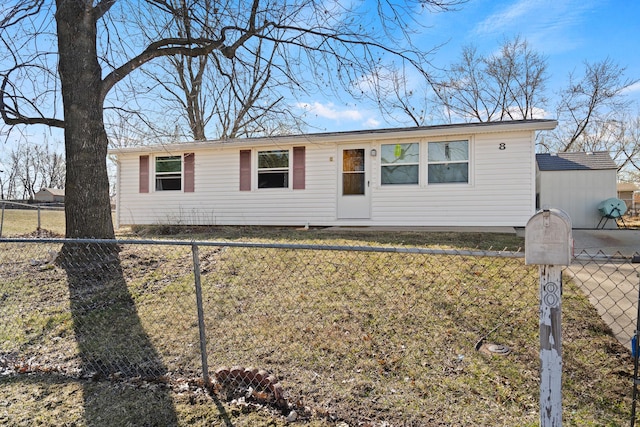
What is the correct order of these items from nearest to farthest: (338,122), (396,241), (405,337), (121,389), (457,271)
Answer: (121,389) < (405,337) < (457,271) < (396,241) < (338,122)

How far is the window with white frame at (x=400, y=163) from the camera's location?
32.8 feet

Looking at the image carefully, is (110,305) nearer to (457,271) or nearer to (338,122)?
(457,271)

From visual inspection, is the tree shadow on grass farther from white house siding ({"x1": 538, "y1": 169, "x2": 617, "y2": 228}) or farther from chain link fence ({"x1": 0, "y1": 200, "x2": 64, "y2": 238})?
white house siding ({"x1": 538, "y1": 169, "x2": 617, "y2": 228})

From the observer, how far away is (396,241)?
812 cm

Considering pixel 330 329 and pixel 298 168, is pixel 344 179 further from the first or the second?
pixel 330 329

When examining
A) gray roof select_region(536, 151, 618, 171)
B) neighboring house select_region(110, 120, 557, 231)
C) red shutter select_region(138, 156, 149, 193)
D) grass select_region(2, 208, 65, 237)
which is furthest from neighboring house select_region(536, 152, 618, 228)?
grass select_region(2, 208, 65, 237)

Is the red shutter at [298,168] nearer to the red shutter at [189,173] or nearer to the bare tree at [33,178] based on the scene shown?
the red shutter at [189,173]

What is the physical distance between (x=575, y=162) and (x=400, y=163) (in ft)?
31.3

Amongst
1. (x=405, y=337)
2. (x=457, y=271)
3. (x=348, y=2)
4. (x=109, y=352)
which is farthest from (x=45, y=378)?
(x=348, y=2)

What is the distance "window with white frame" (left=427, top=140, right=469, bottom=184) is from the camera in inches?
381

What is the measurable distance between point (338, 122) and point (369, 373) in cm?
842

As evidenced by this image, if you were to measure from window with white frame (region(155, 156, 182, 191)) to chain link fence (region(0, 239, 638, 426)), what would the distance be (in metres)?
6.41

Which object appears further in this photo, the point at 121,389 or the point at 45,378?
the point at 45,378

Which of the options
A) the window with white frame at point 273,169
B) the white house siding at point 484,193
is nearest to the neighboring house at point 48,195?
the window with white frame at point 273,169
